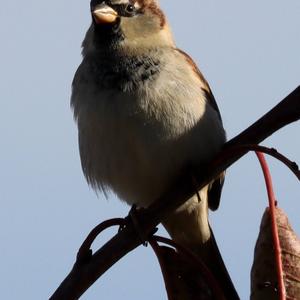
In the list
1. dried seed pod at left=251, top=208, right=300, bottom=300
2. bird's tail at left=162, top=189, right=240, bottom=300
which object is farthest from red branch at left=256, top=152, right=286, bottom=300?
bird's tail at left=162, top=189, right=240, bottom=300

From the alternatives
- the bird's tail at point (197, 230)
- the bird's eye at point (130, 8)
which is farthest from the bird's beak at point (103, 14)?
the bird's tail at point (197, 230)

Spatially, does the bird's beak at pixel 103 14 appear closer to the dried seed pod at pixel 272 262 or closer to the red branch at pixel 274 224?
the red branch at pixel 274 224

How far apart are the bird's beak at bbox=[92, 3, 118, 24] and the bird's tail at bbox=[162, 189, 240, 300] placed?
1006 mm

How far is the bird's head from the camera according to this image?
3545mm

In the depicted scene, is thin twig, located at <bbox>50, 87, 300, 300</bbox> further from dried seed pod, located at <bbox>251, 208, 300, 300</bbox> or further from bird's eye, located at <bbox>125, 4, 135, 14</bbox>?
bird's eye, located at <bbox>125, 4, 135, 14</bbox>

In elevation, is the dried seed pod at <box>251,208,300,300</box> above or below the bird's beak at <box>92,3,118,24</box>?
below

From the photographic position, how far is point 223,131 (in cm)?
358

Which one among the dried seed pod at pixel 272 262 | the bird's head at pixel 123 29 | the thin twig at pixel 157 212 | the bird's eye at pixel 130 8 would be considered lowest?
the dried seed pod at pixel 272 262

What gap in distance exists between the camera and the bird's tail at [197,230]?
374 cm

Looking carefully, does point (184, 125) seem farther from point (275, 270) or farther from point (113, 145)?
point (275, 270)

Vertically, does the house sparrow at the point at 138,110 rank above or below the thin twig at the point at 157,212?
above

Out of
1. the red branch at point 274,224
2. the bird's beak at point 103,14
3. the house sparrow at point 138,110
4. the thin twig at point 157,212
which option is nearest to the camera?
the red branch at point 274,224

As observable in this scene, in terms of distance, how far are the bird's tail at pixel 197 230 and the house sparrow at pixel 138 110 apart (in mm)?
11

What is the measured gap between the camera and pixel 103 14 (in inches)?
140
